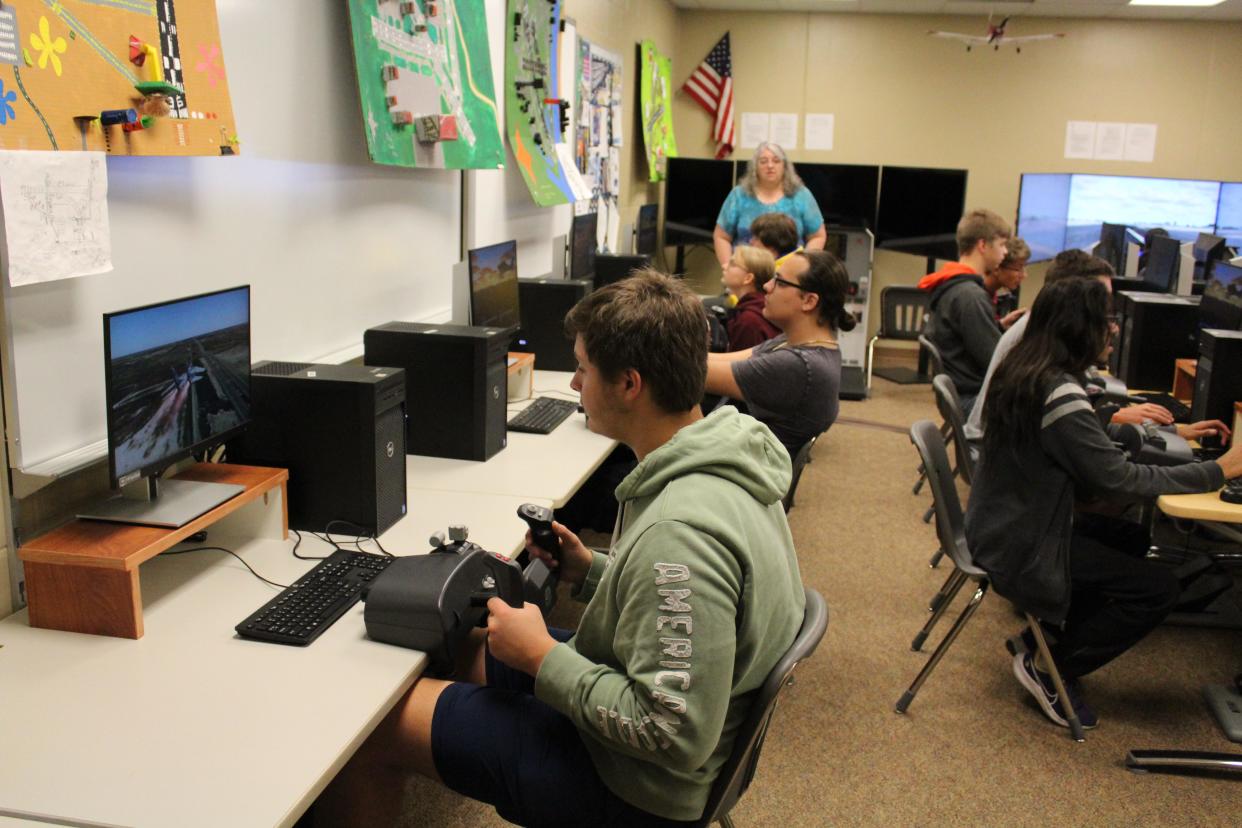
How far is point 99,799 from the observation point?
1.25 meters

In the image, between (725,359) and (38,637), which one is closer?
(38,637)

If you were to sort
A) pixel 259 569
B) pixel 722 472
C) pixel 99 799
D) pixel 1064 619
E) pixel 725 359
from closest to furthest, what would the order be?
pixel 99 799 → pixel 722 472 → pixel 259 569 → pixel 1064 619 → pixel 725 359

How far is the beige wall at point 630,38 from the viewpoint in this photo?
5.39m

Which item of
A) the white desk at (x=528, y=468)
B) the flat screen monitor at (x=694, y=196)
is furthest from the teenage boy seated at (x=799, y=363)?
the flat screen monitor at (x=694, y=196)

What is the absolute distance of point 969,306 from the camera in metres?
4.04

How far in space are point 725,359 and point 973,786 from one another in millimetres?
1319

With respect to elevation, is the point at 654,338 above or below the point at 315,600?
above

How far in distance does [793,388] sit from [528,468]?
763 mm

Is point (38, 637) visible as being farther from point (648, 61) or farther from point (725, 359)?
point (648, 61)

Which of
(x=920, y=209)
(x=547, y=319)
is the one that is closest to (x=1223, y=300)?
(x=547, y=319)

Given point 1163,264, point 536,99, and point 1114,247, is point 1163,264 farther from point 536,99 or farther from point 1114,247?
point 536,99

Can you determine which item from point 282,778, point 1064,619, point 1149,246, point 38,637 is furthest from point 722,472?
point 1149,246

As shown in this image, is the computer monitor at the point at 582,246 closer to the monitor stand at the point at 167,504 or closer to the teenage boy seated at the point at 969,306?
the teenage boy seated at the point at 969,306

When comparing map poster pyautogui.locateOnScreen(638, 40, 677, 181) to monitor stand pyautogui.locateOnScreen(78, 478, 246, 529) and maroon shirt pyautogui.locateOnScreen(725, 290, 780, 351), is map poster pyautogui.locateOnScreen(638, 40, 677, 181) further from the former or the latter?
monitor stand pyautogui.locateOnScreen(78, 478, 246, 529)
